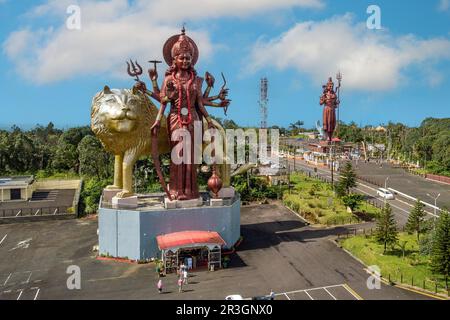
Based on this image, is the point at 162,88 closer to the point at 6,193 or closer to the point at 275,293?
the point at 275,293

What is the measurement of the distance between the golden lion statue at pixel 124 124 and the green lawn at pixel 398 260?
1280cm

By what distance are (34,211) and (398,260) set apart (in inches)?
1236

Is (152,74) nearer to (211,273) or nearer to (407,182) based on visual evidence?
(211,273)

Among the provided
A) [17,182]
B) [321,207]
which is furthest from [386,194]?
[17,182]

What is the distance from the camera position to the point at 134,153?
88.1 ft

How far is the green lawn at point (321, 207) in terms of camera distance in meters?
34.2

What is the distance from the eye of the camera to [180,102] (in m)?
26.0

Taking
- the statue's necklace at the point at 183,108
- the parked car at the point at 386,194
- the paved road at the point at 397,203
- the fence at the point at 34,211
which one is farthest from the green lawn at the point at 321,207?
the fence at the point at 34,211

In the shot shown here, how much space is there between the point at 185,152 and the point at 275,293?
34.3ft

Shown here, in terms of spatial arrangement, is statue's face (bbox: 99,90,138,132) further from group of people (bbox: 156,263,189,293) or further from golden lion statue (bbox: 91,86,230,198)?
group of people (bbox: 156,263,189,293)

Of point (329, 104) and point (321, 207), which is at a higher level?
point (329, 104)

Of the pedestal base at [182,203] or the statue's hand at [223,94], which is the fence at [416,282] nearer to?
the pedestal base at [182,203]

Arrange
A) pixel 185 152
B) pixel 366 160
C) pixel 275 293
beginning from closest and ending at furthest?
pixel 275 293 → pixel 185 152 → pixel 366 160
